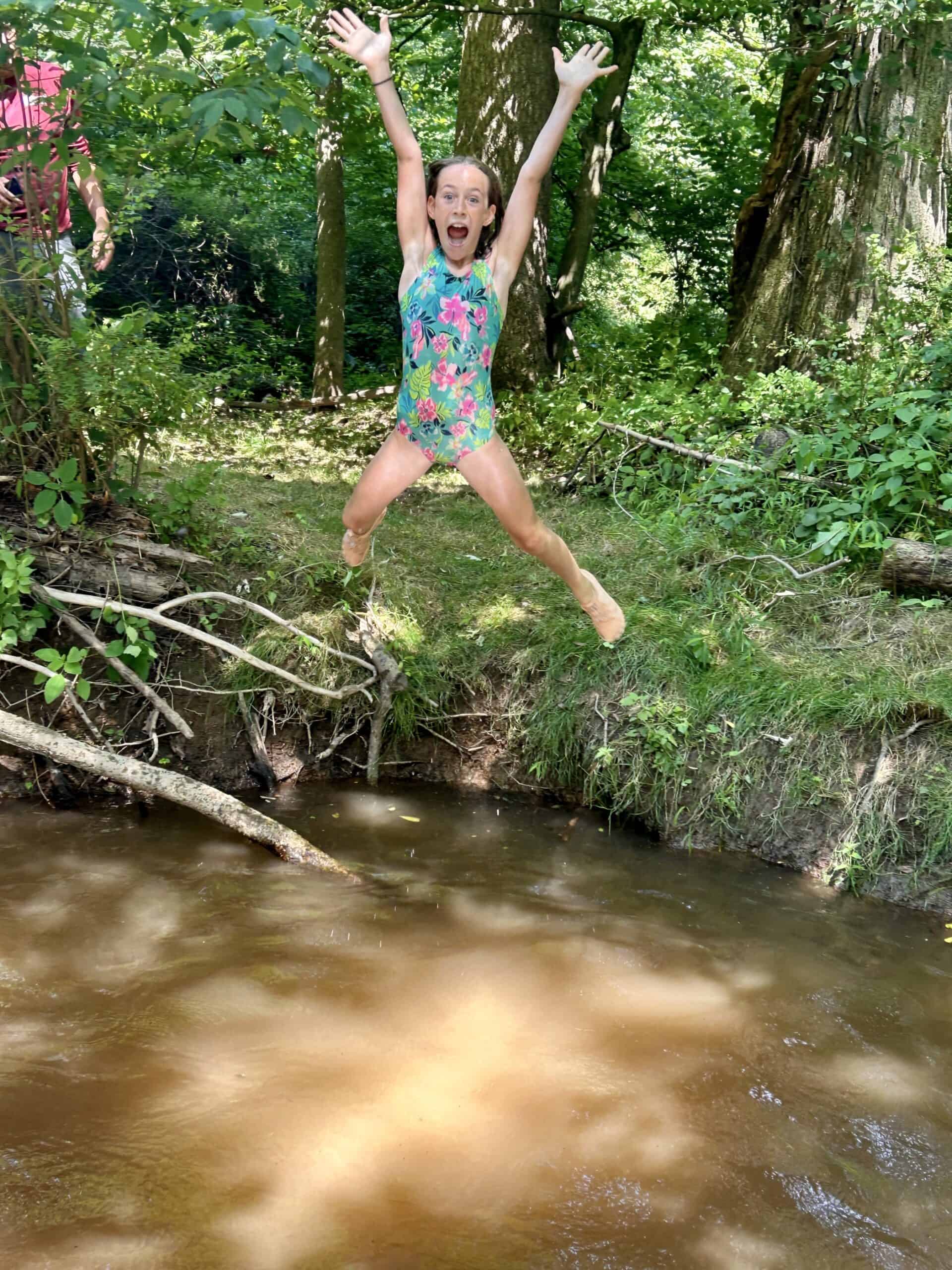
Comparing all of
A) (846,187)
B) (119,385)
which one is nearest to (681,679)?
(119,385)

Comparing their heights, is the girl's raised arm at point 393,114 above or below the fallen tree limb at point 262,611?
above

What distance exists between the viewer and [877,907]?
4.09 meters

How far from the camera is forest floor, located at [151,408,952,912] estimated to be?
4.30 m

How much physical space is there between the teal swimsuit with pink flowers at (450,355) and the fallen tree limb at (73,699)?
179cm

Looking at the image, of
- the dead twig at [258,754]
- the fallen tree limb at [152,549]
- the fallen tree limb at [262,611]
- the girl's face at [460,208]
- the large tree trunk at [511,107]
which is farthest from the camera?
the large tree trunk at [511,107]

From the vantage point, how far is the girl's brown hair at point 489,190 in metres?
3.63

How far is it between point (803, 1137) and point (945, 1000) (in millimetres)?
979

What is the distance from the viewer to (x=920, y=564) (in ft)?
16.1

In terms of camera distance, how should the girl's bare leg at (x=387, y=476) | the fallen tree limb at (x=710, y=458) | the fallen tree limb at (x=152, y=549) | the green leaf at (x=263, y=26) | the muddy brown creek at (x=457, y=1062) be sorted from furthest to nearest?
1. the fallen tree limb at (x=710, y=458)
2. the fallen tree limb at (x=152, y=549)
3. the girl's bare leg at (x=387, y=476)
4. the green leaf at (x=263, y=26)
5. the muddy brown creek at (x=457, y=1062)

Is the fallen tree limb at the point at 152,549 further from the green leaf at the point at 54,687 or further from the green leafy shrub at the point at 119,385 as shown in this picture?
the green leaf at the point at 54,687

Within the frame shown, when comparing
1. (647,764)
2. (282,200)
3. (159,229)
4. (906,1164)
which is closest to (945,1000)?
(906,1164)

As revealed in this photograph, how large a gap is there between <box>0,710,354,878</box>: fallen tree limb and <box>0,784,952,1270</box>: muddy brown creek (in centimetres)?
24

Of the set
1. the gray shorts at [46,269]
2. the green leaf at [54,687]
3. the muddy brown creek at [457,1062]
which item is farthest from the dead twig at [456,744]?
the gray shorts at [46,269]

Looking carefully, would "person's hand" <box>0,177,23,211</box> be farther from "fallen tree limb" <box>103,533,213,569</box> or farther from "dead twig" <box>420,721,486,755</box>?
"dead twig" <box>420,721,486,755</box>
